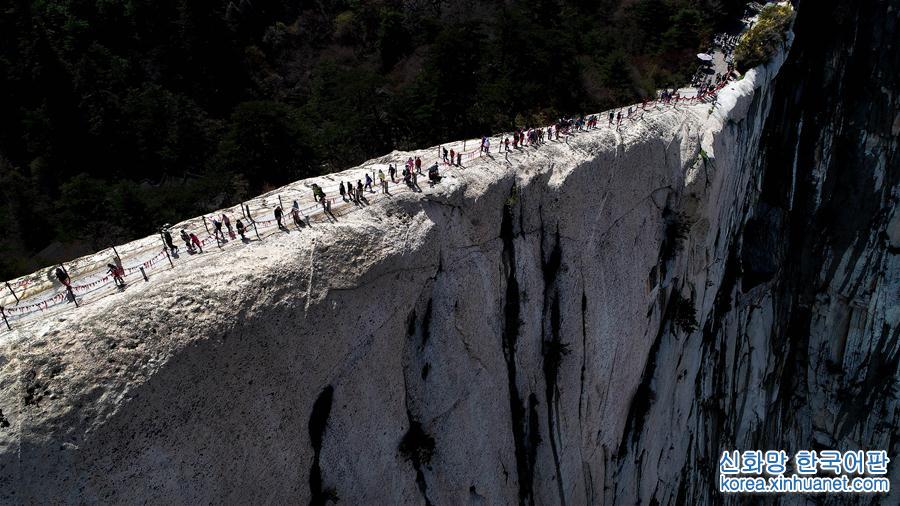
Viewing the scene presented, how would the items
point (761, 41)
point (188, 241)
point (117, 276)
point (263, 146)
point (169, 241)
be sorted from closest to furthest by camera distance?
point (117, 276) < point (169, 241) < point (188, 241) < point (263, 146) < point (761, 41)

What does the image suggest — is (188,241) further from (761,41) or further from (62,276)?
(761,41)

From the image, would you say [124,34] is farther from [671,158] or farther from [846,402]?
[846,402]

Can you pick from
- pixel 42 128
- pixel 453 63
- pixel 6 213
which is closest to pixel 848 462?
pixel 453 63

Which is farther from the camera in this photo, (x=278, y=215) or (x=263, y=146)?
(x=263, y=146)

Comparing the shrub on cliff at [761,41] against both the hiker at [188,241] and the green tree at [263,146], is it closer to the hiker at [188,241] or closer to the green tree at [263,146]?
the green tree at [263,146]

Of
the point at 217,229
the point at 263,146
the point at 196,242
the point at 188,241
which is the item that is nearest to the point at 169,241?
the point at 188,241

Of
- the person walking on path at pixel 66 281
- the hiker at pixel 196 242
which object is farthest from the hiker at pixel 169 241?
the person walking on path at pixel 66 281
